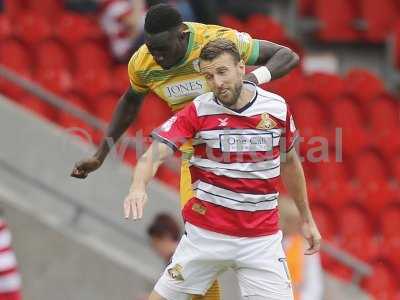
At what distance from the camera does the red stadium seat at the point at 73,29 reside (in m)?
11.2

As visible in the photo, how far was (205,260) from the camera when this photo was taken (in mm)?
6121

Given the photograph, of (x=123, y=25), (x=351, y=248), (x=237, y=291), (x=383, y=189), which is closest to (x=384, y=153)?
(x=383, y=189)

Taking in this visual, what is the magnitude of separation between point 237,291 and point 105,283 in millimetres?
865

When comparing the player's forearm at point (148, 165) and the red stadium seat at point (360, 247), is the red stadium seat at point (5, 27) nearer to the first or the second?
the red stadium seat at point (360, 247)

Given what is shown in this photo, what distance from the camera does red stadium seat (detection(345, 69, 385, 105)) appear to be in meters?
12.1

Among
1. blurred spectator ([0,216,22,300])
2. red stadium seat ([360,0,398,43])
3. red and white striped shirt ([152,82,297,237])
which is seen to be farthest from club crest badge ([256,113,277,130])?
red stadium seat ([360,0,398,43])

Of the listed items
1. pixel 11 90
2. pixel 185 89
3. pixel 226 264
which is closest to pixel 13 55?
pixel 11 90

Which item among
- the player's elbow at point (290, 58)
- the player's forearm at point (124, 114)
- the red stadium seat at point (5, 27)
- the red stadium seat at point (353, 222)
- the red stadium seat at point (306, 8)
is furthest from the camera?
the red stadium seat at point (306, 8)

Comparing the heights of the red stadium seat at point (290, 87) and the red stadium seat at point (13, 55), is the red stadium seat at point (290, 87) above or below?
below

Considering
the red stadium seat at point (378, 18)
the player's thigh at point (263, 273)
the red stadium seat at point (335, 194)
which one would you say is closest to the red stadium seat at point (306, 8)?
the red stadium seat at point (378, 18)

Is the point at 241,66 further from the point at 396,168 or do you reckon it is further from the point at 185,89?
the point at 396,168

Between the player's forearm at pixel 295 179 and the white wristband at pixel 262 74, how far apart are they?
35 cm

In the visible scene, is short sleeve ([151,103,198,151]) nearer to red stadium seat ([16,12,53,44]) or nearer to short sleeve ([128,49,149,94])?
short sleeve ([128,49,149,94])

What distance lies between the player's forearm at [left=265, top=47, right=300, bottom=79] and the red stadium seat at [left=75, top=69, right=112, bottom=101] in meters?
4.12
